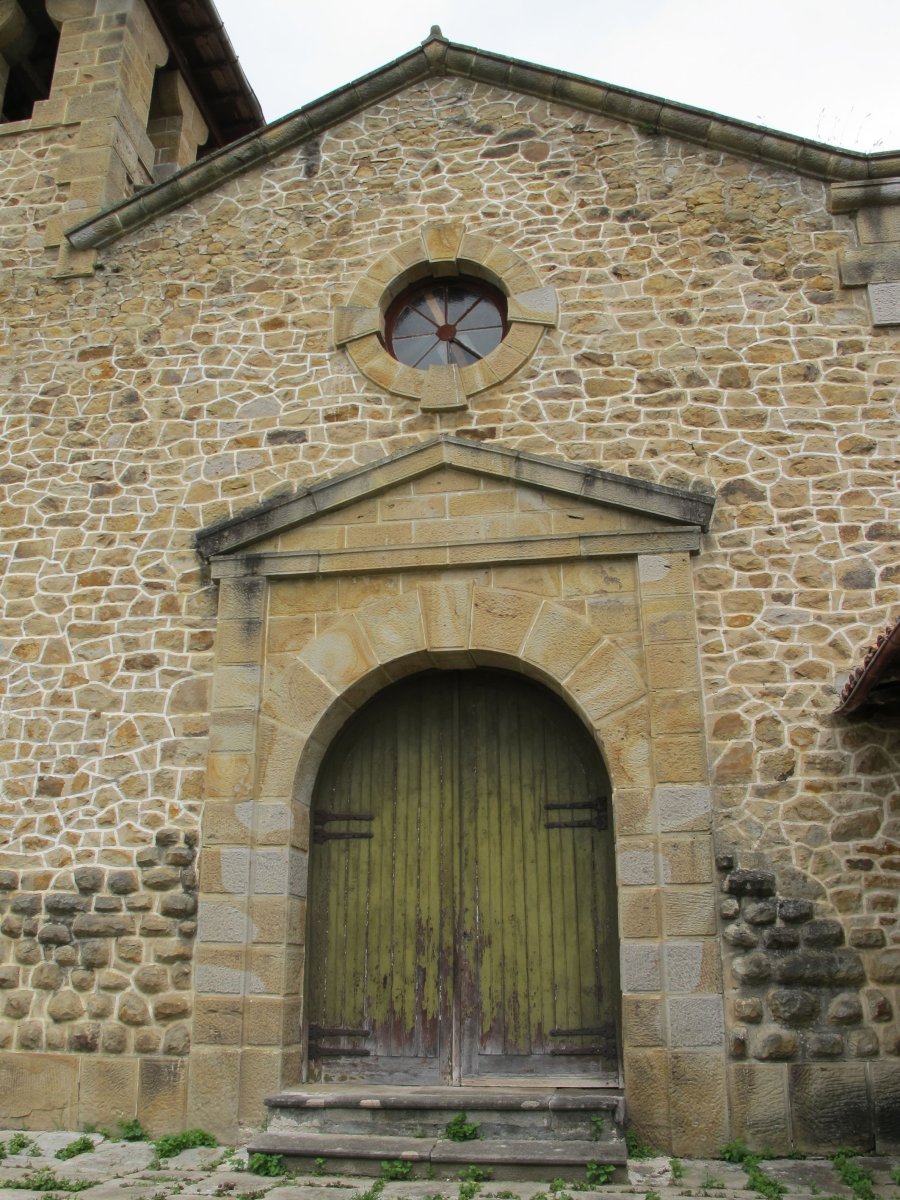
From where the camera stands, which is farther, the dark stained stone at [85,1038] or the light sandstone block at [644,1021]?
the dark stained stone at [85,1038]

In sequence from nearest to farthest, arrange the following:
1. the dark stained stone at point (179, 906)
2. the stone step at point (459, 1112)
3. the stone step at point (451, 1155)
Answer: the stone step at point (451, 1155) < the stone step at point (459, 1112) < the dark stained stone at point (179, 906)

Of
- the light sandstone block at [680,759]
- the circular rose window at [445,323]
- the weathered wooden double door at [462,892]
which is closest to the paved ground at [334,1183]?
the weathered wooden double door at [462,892]

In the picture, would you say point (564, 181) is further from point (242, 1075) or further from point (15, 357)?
point (242, 1075)

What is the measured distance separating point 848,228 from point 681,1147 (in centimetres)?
581

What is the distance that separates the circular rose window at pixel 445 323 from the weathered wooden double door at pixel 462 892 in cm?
232

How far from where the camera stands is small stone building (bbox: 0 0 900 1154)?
18.6ft

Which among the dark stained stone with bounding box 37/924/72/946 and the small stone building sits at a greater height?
the small stone building

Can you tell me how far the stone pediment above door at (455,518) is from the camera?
626cm

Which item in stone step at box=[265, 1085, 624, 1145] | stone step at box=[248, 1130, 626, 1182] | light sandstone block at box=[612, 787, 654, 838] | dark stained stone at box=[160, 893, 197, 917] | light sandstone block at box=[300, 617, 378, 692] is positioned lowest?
stone step at box=[248, 1130, 626, 1182]

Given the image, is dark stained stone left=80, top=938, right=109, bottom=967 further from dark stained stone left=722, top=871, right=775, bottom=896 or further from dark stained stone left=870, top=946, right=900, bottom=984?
dark stained stone left=870, top=946, right=900, bottom=984

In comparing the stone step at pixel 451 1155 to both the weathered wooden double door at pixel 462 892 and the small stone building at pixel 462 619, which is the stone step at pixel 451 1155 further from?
the weathered wooden double door at pixel 462 892

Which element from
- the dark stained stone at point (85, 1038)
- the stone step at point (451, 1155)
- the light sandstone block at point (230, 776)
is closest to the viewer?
the stone step at point (451, 1155)

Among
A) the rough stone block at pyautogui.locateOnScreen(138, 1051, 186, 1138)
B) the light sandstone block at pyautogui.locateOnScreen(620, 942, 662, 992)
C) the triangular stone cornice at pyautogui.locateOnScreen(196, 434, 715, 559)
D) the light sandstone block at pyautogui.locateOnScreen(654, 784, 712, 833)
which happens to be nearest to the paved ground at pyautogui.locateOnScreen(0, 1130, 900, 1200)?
the rough stone block at pyautogui.locateOnScreen(138, 1051, 186, 1138)

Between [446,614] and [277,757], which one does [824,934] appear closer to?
[446,614]
